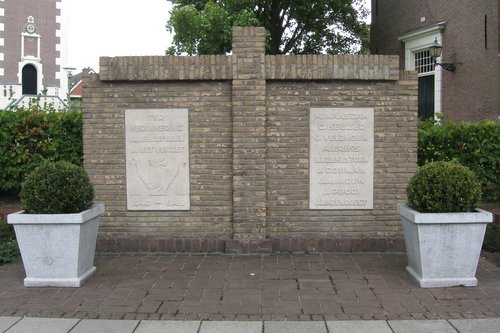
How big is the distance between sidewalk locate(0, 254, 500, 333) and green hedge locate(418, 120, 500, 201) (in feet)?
7.42

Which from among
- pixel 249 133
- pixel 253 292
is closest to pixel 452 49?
pixel 249 133

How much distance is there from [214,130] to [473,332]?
4.11 meters

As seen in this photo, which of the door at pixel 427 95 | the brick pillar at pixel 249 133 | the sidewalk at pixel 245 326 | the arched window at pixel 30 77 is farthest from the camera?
the arched window at pixel 30 77

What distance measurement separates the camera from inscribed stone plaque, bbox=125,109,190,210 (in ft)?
23.7

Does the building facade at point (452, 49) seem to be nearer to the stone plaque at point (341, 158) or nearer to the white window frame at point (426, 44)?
the white window frame at point (426, 44)

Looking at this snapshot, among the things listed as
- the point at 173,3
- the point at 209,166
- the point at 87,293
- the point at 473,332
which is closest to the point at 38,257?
the point at 87,293

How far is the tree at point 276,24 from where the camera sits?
61.5ft

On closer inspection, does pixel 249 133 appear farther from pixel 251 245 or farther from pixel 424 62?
pixel 424 62

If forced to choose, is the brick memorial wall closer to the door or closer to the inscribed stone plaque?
the inscribed stone plaque

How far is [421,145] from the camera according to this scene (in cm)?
864

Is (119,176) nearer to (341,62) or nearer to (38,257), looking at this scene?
(38,257)

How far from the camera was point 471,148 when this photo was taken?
28.2 ft

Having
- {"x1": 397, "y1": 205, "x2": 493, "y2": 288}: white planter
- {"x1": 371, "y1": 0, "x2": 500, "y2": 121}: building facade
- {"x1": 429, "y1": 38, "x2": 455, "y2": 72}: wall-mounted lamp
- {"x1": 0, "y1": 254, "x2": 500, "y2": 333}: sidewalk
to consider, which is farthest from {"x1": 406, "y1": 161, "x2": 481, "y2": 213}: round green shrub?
{"x1": 429, "y1": 38, "x2": 455, "y2": 72}: wall-mounted lamp

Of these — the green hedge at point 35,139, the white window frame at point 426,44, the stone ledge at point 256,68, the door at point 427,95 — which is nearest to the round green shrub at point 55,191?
the stone ledge at point 256,68
